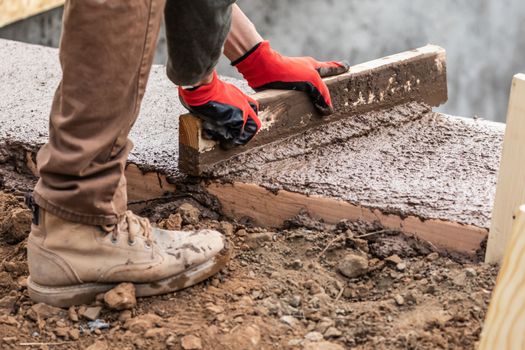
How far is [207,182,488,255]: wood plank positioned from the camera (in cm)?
228

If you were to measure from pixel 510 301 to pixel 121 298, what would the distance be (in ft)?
3.20

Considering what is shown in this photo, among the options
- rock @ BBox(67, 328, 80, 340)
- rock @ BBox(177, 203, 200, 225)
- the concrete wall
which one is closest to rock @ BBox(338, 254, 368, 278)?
rock @ BBox(177, 203, 200, 225)

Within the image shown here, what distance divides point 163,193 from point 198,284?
632 millimetres

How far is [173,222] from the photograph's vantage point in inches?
96.8

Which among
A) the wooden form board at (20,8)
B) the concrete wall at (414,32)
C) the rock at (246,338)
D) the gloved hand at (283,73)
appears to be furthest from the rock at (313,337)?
the concrete wall at (414,32)

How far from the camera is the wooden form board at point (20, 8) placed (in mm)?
4906

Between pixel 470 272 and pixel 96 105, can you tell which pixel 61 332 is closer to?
pixel 96 105

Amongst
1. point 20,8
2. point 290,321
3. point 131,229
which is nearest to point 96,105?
point 131,229

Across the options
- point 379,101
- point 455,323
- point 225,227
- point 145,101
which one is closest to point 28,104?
point 145,101

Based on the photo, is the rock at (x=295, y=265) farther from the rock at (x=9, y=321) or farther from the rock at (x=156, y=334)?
the rock at (x=9, y=321)

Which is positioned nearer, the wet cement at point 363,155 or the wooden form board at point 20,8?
the wet cement at point 363,155

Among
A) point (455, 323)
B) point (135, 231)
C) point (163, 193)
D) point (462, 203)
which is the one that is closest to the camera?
point (455, 323)

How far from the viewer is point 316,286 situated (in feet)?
6.97

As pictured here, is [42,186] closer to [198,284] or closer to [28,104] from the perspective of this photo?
[198,284]
